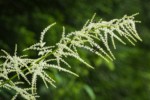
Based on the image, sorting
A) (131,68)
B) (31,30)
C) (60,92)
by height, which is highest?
(131,68)

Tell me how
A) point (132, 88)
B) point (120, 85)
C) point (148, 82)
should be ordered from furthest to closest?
point (148, 82), point (132, 88), point (120, 85)

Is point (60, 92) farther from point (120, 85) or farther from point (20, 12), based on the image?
point (120, 85)

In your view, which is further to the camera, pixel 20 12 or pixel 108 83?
pixel 108 83

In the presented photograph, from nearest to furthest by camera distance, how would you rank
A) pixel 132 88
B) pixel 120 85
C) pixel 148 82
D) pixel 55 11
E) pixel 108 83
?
pixel 55 11
pixel 108 83
pixel 120 85
pixel 132 88
pixel 148 82

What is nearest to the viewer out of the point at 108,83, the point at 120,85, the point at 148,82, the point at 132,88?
the point at 108,83

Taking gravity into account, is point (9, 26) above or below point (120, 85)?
below

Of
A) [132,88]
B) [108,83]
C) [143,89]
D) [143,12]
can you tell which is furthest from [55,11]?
[143,89]

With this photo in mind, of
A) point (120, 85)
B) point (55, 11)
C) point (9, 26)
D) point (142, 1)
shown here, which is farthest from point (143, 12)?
point (9, 26)

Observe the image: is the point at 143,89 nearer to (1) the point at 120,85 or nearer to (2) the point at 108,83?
(1) the point at 120,85

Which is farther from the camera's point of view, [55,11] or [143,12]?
[143,12]
